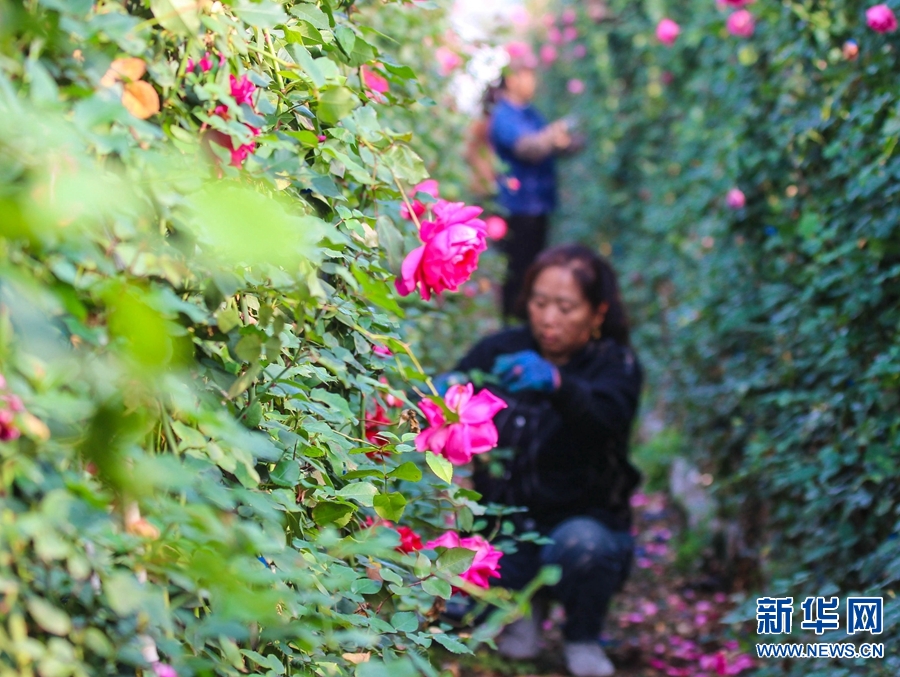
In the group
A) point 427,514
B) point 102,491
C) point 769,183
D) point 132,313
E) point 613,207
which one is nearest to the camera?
point 132,313

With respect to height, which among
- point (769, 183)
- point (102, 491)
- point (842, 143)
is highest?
point (769, 183)

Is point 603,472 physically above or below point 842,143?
below

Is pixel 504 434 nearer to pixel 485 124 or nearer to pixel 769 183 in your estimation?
pixel 769 183

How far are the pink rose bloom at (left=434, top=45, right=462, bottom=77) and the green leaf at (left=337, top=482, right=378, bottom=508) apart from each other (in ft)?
7.46

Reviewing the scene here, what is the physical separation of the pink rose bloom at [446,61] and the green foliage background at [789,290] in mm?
847

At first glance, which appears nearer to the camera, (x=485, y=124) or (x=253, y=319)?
(x=253, y=319)

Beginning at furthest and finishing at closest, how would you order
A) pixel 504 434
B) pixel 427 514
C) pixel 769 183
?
pixel 769 183
pixel 504 434
pixel 427 514

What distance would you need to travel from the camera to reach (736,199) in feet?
9.67

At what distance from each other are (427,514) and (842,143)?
138 centimetres

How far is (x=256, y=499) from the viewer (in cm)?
86

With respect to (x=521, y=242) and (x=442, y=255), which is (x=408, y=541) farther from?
(x=521, y=242)

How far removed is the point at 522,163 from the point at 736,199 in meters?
2.13

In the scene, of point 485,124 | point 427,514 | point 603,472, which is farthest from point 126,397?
point 485,124

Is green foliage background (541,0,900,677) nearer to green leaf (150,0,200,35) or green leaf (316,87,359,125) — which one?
green leaf (316,87,359,125)
